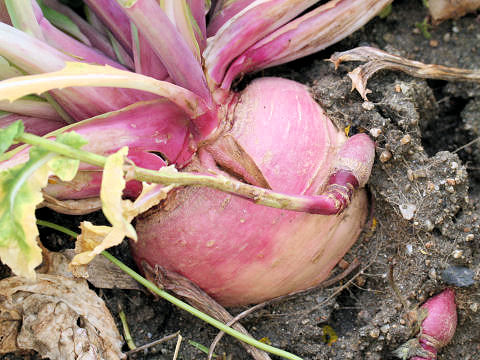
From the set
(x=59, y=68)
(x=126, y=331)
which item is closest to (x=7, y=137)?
(x=59, y=68)

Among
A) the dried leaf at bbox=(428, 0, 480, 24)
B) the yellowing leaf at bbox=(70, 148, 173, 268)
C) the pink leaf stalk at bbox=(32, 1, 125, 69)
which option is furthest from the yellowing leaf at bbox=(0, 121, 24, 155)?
the dried leaf at bbox=(428, 0, 480, 24)

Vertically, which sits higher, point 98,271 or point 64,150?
point 64,150

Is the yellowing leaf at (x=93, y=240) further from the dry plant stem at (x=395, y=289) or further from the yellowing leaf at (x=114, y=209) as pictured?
the dry plant stem at (x=395, y=289)

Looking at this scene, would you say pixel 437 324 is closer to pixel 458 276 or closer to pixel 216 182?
pixel 458 276

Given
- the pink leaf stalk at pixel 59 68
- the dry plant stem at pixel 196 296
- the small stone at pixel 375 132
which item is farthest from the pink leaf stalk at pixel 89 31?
the small stone at pixel 375 132

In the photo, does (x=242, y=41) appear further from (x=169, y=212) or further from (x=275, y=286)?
(x=275, y=286)

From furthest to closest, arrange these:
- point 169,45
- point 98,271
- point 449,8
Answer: point 449,8
point 98,271
point 169,45
